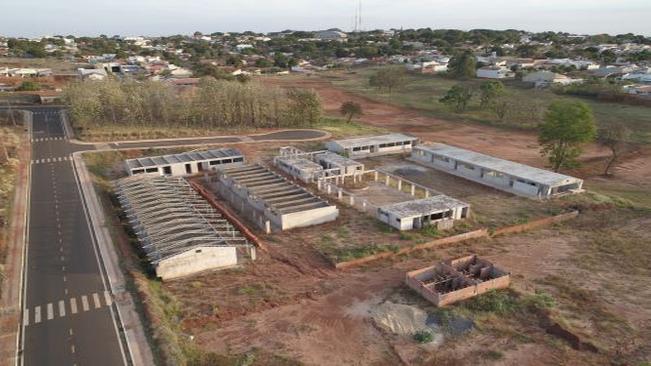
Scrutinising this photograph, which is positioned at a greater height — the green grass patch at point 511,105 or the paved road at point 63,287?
the green grass patch at point 511,105

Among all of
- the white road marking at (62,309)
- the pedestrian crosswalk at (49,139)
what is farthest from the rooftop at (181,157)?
the white road marking at (62,309)

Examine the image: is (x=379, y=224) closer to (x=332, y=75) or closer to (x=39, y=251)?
(x=39, y=251)

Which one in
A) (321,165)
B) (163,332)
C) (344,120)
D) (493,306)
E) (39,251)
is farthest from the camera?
(344,120)

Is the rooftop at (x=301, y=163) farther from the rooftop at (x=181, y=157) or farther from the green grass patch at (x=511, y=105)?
the green grass patch at (x=511, y=105)

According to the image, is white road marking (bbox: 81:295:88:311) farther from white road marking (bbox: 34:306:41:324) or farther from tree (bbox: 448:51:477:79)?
tree (bbox: 448:51:477:79)

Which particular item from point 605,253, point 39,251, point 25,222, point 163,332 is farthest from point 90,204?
point 605,253

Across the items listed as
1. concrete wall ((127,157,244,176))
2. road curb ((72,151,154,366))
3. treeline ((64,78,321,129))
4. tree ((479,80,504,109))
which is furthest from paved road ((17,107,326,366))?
tree ((479,80,504,109))

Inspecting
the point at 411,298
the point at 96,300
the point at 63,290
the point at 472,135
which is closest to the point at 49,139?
the point at 63,290
